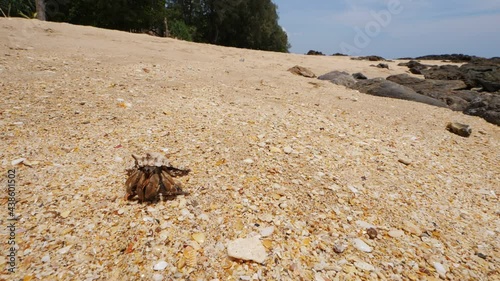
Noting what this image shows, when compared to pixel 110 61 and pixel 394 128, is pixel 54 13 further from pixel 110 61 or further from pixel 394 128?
pixel 394 128

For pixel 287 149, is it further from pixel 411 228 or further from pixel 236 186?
pixel 411 228

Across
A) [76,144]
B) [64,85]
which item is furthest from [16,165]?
[64,85]

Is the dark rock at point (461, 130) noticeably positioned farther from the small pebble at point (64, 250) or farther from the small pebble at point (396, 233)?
the small pebble at point (64, 250)

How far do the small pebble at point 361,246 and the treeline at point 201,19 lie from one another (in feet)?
71.5

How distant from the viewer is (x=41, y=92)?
3721mm

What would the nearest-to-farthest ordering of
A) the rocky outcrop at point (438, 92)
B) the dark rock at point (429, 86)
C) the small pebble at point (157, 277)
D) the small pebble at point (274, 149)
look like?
the small pebble at point (157, 277) < the small pebble at point (274, 149) < the rocky outcrop at point (438, 92) < the dark rock at point (429, 86)

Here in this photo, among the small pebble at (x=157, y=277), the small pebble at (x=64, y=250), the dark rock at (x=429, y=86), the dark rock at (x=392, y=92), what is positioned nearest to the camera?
the small pebble at (x=157, y=277)

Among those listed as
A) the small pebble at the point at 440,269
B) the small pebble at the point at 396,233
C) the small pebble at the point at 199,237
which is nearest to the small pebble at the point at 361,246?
the small pebble at the point at 396,233

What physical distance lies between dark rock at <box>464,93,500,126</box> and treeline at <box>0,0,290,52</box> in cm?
2039

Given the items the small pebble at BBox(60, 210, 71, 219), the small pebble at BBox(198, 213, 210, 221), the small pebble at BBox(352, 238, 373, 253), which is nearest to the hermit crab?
the small pebble at BBox(198, 213, 210, 221)

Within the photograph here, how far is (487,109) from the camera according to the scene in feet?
16.2

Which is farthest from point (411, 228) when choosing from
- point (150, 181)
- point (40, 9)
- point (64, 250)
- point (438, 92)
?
point (40, 9)

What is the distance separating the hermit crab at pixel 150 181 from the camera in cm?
205

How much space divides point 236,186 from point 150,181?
75 cm
